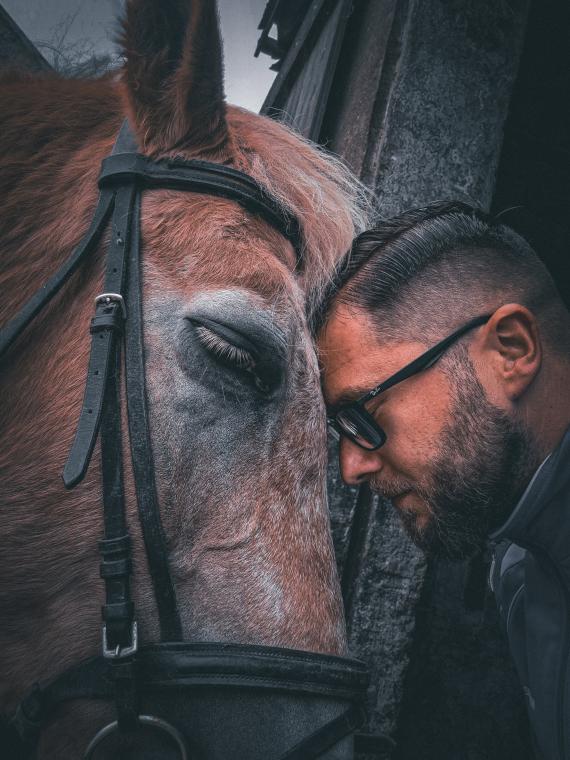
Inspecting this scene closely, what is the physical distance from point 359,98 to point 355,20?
846 millimetres

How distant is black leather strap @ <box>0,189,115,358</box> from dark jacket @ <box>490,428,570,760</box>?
138cm

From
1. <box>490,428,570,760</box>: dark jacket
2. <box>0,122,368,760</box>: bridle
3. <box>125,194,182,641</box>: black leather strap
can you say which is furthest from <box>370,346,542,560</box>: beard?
<box>125,194,182,641</box>: black leather strap

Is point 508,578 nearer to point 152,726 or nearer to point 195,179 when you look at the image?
point 152,726

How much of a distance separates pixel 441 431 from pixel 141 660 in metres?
1.07

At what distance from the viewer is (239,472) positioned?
99 centimetres

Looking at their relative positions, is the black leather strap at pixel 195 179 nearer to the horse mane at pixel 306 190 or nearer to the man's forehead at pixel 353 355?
the horse mane at pixel 306 190

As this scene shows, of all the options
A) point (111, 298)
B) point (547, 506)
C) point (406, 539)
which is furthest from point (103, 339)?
point (406, 539)

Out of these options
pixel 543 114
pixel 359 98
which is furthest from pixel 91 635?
pixel 543 114

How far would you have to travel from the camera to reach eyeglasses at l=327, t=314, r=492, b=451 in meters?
1.45

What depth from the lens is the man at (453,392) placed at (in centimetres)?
146

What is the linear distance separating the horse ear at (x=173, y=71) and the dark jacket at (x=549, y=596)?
1.38 meters

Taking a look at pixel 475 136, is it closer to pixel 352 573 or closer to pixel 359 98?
pixel 359 98

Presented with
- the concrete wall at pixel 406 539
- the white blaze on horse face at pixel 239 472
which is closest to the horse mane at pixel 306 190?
the white blaze on horse face at pixel 239 472

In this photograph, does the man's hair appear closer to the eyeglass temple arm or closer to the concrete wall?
the eyeglass temple arm
